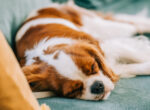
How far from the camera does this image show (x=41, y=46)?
5.45 feet

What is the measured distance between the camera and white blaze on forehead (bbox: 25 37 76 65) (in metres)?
1.60

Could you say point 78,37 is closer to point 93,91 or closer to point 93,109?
point 93,91

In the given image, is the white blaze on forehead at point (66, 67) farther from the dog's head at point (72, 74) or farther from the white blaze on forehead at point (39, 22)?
the white blaze on forehead at point (39, 22)

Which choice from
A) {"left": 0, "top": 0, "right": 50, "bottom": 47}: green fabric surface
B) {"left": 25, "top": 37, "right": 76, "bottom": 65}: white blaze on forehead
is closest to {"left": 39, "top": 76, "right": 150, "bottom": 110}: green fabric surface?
{"left": 25, "top": 37, "right": 76, "bottom": 65}: white blaze on forehead

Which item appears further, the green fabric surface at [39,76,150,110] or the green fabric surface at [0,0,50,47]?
the green fabric surface at [0,0,50,47]

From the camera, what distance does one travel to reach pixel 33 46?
1.71 meters

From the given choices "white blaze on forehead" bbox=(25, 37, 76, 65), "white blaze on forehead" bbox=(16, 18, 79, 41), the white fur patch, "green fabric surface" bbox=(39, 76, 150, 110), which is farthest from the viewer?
"white blaze on forehead" bbox=(16, 18, 79, 41)

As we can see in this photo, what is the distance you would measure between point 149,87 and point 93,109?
370mm

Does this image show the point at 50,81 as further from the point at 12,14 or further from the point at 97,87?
the point at 12,14

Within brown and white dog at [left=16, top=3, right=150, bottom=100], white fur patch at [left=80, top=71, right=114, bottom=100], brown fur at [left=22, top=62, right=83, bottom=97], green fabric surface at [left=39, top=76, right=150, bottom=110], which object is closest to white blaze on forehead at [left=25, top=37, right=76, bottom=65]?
brown and white dog at [left=16, top=3, right=150, bottom=100]

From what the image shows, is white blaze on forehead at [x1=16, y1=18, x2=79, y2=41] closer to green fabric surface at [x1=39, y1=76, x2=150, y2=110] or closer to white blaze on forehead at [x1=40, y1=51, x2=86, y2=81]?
white blaze on forehead at [x1=40, y1=51, x2=86, y2=81]

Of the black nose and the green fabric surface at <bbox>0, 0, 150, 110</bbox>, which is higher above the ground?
the green fabric surface at <bbox>0, 0, 150, 110</bbox>

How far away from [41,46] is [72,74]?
371mm

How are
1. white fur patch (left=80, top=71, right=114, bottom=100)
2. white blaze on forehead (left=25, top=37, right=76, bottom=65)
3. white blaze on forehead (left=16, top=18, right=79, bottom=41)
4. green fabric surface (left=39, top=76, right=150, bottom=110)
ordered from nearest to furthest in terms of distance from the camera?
green fabric surface (left=39, top=76, right=150, bottom=110) < white fur patch (left=80, top=71, right=114, bottom=100) < white blaze on forehead (left=25, top=37, right=76, bottom=65) < white blaze on forehead (left=16, top=18, right=79, bottom=41)
